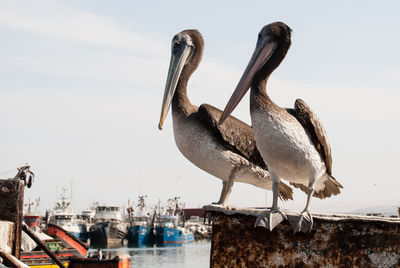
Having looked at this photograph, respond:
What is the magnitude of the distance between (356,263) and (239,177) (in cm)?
337

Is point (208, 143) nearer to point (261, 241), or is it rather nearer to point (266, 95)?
point (266, 95)

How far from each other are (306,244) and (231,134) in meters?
3.53

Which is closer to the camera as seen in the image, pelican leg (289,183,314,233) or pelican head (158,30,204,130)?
pelican leg (289,183,314,233)

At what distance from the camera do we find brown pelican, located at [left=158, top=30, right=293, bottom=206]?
6.78 meters

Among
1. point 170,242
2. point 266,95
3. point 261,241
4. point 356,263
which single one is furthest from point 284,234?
point 170,242

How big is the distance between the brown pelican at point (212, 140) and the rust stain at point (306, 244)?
2283 mm

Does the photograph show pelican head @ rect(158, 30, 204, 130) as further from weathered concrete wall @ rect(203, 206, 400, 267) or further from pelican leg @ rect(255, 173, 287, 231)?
pelican leg @ rect(255, 173, 287, 231)

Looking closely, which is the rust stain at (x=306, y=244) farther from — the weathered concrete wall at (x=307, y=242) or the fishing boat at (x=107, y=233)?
the fishing boat at (x=107, y=233)

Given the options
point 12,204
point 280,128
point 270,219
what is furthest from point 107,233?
point 270,219

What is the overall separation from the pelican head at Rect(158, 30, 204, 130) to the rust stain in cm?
372

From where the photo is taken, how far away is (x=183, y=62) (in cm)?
774

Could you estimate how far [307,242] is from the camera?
3750mm

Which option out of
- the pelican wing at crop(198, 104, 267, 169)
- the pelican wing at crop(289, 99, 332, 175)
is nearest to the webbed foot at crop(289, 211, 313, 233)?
the pelican wing at crop(289, 99, 332, 175)

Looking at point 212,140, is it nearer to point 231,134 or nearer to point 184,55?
point 231,134
